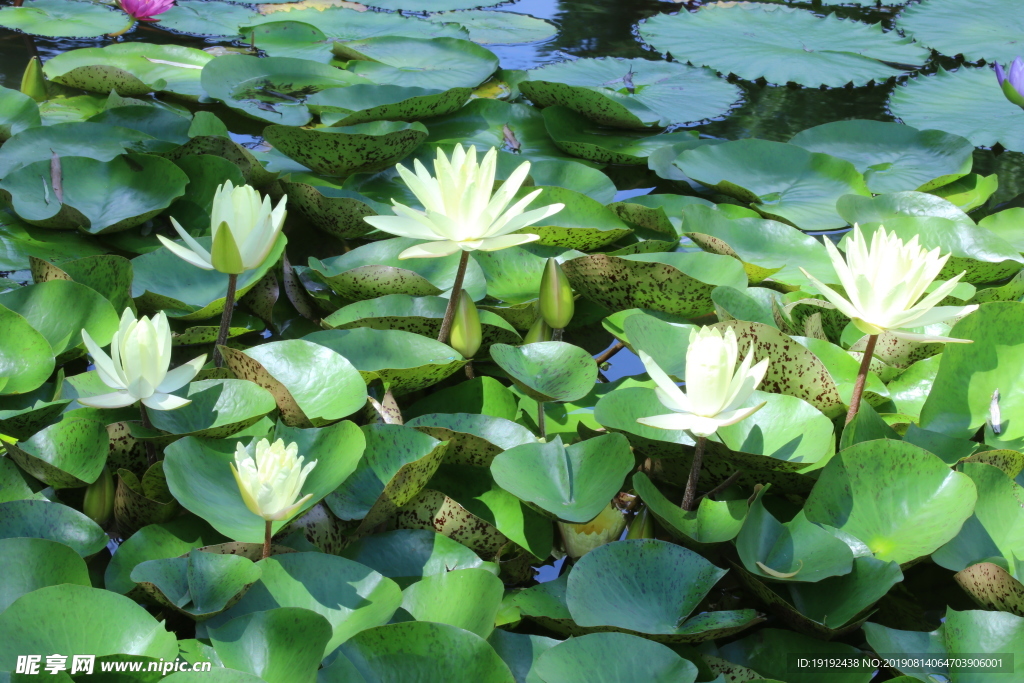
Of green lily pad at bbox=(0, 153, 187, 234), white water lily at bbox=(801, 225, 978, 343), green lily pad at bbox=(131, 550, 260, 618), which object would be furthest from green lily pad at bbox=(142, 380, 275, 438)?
white water lily at bbox=(801, 225, 978, 343)

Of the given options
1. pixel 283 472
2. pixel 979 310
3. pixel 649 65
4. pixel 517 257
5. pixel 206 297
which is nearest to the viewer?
pixel 283 472

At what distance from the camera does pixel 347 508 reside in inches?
48.0

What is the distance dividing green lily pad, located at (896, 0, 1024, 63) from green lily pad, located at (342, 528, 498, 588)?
133 inches

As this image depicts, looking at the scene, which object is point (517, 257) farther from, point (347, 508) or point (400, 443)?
point (347, 508)

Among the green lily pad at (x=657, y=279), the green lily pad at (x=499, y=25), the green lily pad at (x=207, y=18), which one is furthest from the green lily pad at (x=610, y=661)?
the green lily pad at (x=207, y=18)

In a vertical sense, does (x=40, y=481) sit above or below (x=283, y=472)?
below

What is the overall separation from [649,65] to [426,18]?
3.81 ft

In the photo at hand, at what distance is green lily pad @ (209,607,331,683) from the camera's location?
95cm

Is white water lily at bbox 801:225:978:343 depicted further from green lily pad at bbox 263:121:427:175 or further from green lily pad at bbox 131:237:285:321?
green lily pad at bbox 263:121:427:175

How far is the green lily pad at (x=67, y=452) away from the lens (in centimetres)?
121

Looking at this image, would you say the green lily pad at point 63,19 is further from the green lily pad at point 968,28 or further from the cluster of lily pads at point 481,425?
the green lily pad at point 968,28

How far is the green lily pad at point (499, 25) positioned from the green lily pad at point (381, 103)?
40.2 inches

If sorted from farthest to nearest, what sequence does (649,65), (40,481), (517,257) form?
(649,65) < (517,257) < (40,481)

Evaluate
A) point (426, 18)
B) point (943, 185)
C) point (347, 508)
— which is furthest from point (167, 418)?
point (426, 18)
